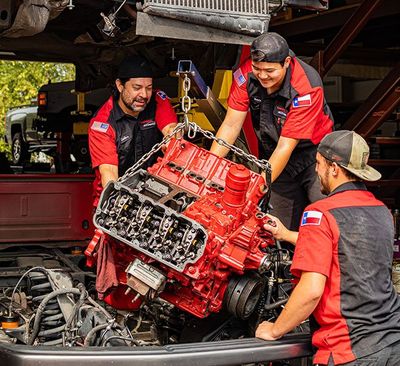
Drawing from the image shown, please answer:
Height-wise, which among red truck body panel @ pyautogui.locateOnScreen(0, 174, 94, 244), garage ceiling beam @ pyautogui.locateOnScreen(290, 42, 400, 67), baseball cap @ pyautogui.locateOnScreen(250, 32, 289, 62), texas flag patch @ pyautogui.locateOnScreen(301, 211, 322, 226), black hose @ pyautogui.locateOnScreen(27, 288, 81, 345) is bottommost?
red truck body panel @ pyautogui.locateOnScreen(0, 174, 94, 244)

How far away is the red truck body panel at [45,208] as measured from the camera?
18.3 ft

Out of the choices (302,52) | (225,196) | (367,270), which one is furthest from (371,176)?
(302,52)

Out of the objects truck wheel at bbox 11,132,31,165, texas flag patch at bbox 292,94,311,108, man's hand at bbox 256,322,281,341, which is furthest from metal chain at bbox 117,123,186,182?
truck wheel at bbox 11,132,31,165

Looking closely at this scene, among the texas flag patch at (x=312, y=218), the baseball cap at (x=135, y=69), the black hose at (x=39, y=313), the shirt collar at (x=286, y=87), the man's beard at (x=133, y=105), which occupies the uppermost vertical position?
the shirt collar at (x=286, y=87)

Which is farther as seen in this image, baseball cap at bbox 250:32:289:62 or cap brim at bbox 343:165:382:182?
baseball cap at bbox 250:32:289:62

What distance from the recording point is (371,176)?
11.1 ft

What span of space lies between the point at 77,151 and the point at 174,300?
5881 mm

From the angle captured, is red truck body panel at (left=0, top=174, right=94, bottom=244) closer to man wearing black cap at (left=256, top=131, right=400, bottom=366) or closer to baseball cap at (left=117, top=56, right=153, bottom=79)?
baseball cap at (left=117, top=56, right=153, bottom=79)

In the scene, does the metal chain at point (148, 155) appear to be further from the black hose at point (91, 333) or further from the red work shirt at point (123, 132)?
the red work shirt at point (123, 132)

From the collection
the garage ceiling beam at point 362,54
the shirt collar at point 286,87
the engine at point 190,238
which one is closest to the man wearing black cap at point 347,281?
the engine at point 190,238

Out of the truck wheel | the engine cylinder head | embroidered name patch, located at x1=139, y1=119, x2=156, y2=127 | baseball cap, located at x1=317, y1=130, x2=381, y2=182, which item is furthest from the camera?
the truck wheel

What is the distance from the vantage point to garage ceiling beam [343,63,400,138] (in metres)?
6.30

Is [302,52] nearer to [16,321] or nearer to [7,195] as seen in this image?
[7,195]

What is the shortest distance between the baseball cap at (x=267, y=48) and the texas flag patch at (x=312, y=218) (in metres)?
1.16
